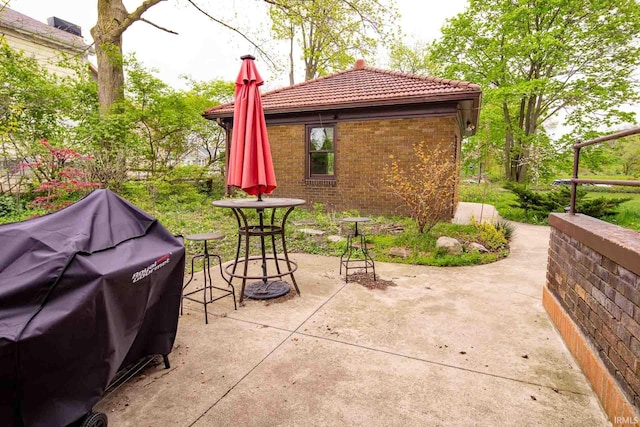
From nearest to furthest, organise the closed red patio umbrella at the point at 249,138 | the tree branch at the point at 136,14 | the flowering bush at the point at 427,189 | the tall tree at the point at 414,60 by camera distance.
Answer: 1. the closed red patio umbrella at the point at 249,138
2. the flowering bush at the point at 427,189
3. the tree branch at the point at 136,14
4. the tall tree at the point at 414,60

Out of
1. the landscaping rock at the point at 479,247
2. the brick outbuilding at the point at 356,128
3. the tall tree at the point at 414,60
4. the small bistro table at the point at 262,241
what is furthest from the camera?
the tall tree at the point at 414,60

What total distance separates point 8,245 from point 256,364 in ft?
5.32

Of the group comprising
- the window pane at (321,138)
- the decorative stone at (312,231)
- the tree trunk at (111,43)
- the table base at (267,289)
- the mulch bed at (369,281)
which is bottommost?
the table base at (267,289)

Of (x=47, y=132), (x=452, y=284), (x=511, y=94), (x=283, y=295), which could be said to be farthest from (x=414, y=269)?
(x=511, y=94)

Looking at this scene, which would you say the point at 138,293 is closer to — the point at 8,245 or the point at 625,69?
the point at 8,245

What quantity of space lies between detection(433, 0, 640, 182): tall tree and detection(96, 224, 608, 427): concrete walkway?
14.4 meters

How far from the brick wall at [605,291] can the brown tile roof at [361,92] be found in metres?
5.31

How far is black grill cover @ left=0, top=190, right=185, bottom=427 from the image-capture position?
1354 millimetres

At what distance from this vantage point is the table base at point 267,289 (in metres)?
3.72

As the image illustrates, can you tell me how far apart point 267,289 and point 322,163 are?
19.3 ft

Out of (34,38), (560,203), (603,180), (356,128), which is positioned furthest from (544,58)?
(34,38)

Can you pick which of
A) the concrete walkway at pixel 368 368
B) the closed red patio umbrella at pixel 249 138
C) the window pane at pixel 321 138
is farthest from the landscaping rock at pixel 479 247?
the window pane at pixel 321 138

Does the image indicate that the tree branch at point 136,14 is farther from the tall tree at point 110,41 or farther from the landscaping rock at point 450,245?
the landscaping rock at point 450,245

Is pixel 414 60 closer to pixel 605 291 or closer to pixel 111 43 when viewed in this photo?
pixel 111 43
